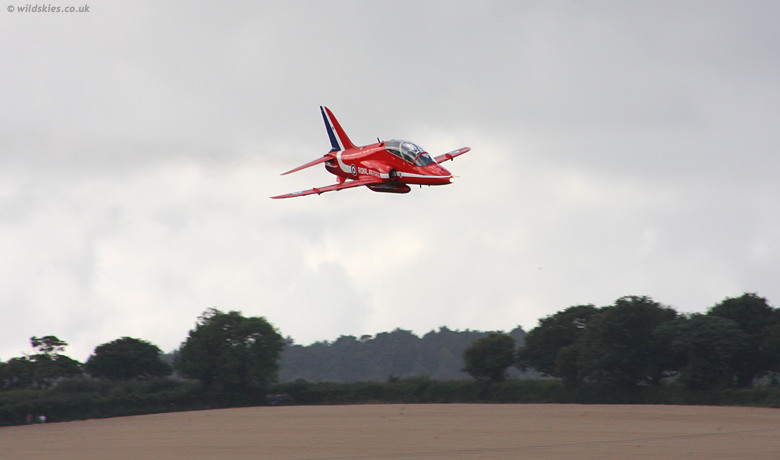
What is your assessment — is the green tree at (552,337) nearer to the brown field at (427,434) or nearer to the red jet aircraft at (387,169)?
the brown field at (427,434)

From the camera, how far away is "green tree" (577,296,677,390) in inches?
3087

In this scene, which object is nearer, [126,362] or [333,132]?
[333,132]

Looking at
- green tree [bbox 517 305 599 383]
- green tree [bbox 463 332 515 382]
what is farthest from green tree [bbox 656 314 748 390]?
green tree [bbox 463 332 515 382]

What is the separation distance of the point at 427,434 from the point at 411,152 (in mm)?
17619

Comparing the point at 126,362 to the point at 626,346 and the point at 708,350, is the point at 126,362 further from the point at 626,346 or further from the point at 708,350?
the point at 708,350

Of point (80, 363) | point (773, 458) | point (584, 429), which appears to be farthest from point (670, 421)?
point (80, 363)

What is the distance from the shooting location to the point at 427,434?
5266 cm

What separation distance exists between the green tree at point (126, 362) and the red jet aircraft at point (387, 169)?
51.2m

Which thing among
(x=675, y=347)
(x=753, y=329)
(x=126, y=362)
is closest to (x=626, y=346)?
(x=675, y=347)

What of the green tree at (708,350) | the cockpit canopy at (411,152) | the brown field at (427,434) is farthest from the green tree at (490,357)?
the cockpit canopy at (411,152)

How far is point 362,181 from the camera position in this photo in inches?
1885

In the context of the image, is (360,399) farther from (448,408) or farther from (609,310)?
(609,310)

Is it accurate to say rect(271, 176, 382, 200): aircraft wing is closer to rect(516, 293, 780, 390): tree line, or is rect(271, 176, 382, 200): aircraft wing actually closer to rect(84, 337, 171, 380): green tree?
rect(516, 293, 780, 390): tree line

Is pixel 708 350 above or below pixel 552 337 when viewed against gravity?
below
